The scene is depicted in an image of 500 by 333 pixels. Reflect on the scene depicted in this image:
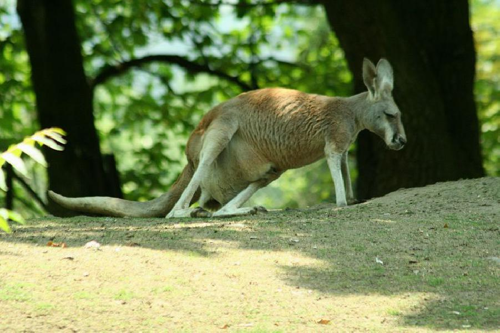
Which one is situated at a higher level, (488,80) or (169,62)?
(169,62)

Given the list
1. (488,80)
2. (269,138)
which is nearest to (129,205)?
(269,138)

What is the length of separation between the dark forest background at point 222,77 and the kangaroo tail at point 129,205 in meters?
2.28

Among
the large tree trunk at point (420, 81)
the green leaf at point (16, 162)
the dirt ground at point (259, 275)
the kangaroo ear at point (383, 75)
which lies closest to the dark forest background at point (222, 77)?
the large tree trunk at point (420, 81)

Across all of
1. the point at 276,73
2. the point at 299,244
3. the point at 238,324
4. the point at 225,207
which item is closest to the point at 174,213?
the point at 225,207

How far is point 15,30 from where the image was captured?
582 inches

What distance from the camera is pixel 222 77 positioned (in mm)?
14656

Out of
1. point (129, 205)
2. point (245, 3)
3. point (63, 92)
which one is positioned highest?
point (245, 3)

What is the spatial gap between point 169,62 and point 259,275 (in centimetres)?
988

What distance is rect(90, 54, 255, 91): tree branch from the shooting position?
14.0 meters

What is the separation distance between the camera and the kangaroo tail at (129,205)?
28.4 feet

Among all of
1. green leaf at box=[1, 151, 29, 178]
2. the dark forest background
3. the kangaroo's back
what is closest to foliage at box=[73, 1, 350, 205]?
the dark forest background

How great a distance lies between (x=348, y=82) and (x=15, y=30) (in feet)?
21.5

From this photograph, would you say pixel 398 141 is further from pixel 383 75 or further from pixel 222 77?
pixel 222 77

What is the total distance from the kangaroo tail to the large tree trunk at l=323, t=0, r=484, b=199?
Answer: 2.90 meters
